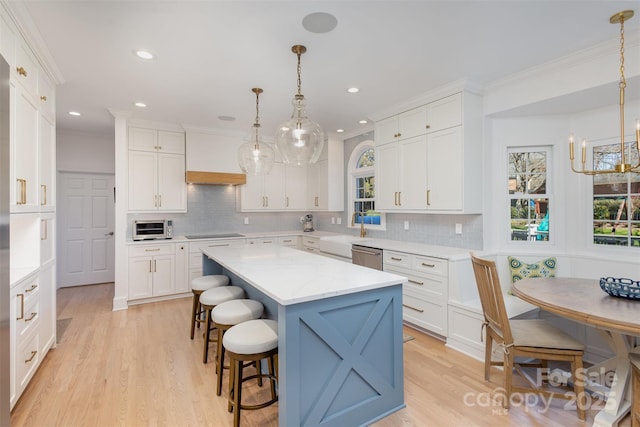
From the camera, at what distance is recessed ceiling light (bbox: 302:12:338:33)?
209cm

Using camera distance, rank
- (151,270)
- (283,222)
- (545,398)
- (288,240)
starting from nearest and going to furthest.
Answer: (545,398)
(151,270)
(288,240)
(283,222)

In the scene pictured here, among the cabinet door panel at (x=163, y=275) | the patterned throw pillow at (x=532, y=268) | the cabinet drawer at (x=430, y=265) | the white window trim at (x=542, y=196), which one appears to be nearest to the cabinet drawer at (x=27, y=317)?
the cabinet door panel at (x=163, y=275)

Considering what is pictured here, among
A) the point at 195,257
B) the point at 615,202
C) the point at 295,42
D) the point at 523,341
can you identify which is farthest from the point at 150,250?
the point at 615,202

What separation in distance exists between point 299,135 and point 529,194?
2648 millimetres

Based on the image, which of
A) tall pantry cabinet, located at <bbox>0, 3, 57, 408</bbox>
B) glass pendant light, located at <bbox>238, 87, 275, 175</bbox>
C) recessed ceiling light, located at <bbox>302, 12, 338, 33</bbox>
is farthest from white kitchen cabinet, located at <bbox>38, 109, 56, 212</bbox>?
recessed ceiling light, located at <bbox>302, 12, 338, 33</bbox>

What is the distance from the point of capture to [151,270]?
4527 mm

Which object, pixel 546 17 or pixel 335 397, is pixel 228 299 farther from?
pixel 546 17

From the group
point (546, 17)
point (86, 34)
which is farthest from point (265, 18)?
point (546, 17)

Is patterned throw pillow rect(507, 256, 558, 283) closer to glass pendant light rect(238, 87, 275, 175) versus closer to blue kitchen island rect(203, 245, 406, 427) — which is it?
blue kitchen island rect(203, 245, 406, 427)

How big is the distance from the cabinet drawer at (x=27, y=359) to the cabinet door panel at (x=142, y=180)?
2.31m

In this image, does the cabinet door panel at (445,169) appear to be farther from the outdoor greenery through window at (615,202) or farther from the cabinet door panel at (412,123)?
the outdoor greenery through window at (615,202)

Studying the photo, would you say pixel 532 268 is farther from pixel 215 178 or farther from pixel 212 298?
pixel 215 178

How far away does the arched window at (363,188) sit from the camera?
5.03 metres

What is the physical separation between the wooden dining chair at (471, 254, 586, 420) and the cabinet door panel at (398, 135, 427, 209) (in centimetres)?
146
